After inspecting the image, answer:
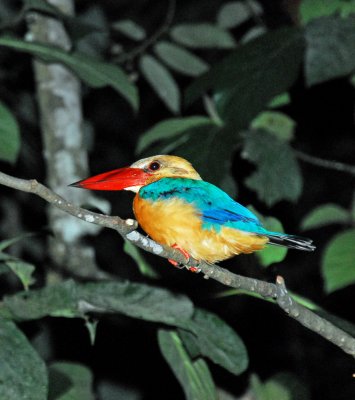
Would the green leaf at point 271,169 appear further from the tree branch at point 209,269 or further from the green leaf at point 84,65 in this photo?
the tree branch at point 209,269

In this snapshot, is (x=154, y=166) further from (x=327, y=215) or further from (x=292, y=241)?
(x=327, y=215)

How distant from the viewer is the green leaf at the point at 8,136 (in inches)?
91.4

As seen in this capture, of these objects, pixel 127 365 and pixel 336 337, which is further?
pixel 127 365

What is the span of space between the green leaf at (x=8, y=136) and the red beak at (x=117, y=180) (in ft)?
2.03

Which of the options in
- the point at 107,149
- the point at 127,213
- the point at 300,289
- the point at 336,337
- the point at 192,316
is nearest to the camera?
the point at 336,337

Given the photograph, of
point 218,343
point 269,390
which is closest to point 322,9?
point 218,343

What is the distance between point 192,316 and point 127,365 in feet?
3.87

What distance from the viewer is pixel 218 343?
223 cm

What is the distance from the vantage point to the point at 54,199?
1178mm

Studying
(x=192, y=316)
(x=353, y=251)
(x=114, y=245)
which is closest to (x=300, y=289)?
(x=114, y=245)

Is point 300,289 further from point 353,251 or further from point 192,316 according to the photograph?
point 192,316

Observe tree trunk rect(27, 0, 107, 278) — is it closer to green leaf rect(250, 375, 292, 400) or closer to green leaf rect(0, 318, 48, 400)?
green leaf rect(250, 375, 292, 400)

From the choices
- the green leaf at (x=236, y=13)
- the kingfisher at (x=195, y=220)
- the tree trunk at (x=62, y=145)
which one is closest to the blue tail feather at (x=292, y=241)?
the kingfisher at (x=195, y=220)

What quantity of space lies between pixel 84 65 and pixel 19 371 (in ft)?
3.98
